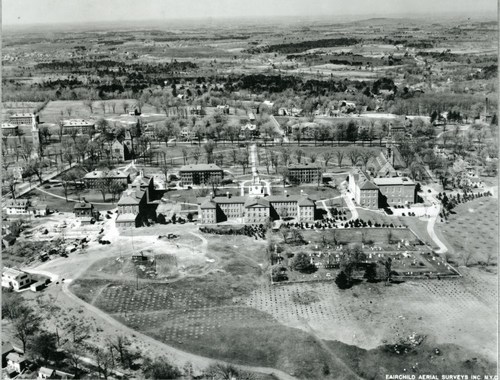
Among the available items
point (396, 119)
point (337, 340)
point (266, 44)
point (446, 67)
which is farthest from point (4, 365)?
point (266, 44)

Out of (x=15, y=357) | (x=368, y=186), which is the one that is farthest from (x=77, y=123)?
(x=15, y=357)

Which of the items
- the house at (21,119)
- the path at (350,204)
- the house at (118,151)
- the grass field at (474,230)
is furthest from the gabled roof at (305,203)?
the house at (21,119)

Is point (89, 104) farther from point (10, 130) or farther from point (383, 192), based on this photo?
point (383, 192)

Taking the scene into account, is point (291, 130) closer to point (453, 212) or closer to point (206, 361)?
point (453, 212)

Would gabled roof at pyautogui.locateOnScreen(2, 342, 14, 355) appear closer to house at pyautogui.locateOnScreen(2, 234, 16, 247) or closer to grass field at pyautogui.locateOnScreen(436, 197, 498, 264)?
house at pyautogui.locateOnScreen(2, 234, 16, 247)

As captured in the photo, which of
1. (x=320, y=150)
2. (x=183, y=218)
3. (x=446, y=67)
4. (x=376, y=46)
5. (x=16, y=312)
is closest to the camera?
(x=16, y=312)

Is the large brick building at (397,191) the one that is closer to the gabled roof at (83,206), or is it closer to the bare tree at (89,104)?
the gabled roof at (83,206)
